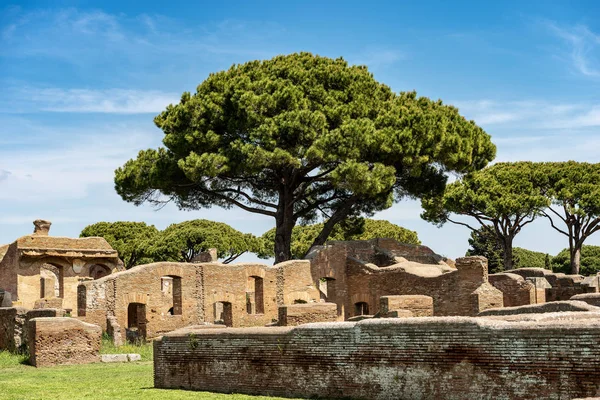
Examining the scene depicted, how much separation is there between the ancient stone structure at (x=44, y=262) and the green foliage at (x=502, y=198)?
17.2m

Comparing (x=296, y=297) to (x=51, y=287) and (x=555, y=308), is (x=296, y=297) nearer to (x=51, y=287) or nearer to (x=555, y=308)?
(x=555, y=308)

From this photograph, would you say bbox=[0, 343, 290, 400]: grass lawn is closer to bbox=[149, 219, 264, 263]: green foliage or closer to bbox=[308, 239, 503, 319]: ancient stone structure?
bbox=[308, 239, 503, 319]: ancient stone structure

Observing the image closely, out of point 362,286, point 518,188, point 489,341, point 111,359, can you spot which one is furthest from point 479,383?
point 518,188

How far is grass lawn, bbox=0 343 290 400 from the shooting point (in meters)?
12.4

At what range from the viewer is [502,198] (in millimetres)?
42312

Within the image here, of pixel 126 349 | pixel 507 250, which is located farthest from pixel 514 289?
pixel 507 250

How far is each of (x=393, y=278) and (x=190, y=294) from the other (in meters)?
6.47

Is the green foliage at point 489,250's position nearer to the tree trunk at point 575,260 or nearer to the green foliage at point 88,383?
the tree trunk at point 575,260

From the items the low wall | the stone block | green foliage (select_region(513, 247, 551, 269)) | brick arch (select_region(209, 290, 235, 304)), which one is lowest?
the stone block

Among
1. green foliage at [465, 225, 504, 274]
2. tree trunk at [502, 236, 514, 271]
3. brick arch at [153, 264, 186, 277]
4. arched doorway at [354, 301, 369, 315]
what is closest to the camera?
brick arch at [153, 264, 186, 277]

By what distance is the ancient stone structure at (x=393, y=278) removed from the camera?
24.1 m

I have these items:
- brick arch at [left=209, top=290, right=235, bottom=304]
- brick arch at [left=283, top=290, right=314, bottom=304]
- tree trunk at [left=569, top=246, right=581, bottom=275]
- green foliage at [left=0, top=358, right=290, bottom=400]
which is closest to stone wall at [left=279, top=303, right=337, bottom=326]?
green foliage at [left=0, top=358, right=290, bottom=400]

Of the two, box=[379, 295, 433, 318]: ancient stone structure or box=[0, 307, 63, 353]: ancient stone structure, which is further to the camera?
box=[0, 307, 63, 353]: ancient stone structure

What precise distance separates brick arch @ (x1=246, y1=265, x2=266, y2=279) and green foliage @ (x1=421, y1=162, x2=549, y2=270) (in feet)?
56.2
